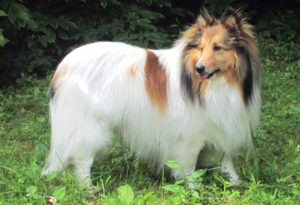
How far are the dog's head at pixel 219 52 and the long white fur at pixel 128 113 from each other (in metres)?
0.10

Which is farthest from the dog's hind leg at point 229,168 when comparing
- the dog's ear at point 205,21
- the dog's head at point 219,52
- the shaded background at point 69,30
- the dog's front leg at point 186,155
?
the shaded background at point 69,30

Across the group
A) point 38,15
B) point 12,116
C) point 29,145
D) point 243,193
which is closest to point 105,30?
point 38,15

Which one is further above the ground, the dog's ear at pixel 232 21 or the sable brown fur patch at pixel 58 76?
the dog's ear at pixel 232 21

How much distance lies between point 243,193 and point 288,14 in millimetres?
5638

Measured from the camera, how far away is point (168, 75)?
15.3ft

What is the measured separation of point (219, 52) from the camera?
4434 mm

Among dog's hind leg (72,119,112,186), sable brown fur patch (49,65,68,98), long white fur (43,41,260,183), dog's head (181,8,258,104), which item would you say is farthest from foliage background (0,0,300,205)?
dog's head (181,8,258,104)

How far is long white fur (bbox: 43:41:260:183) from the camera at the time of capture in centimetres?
462

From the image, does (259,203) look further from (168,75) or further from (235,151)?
(168,75)

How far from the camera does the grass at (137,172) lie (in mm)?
4242

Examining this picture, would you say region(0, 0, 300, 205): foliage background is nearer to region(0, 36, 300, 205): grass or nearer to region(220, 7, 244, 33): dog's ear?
region(0, 36, 300, 205): grass

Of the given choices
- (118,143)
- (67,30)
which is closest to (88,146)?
(118,143)

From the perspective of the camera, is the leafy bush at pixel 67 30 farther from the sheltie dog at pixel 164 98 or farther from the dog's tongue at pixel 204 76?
the dog's tongue at pixel 204 76

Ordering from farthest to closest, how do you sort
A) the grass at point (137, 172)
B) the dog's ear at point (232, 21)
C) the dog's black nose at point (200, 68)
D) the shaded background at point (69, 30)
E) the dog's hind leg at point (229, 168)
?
the shaded background at point (69, 30) < the dog's hind leg at point (229, 168) < the dog's ear at point (232, 21) < the dog's black nose at point (200, 68) < the grass at point (137, 172)
